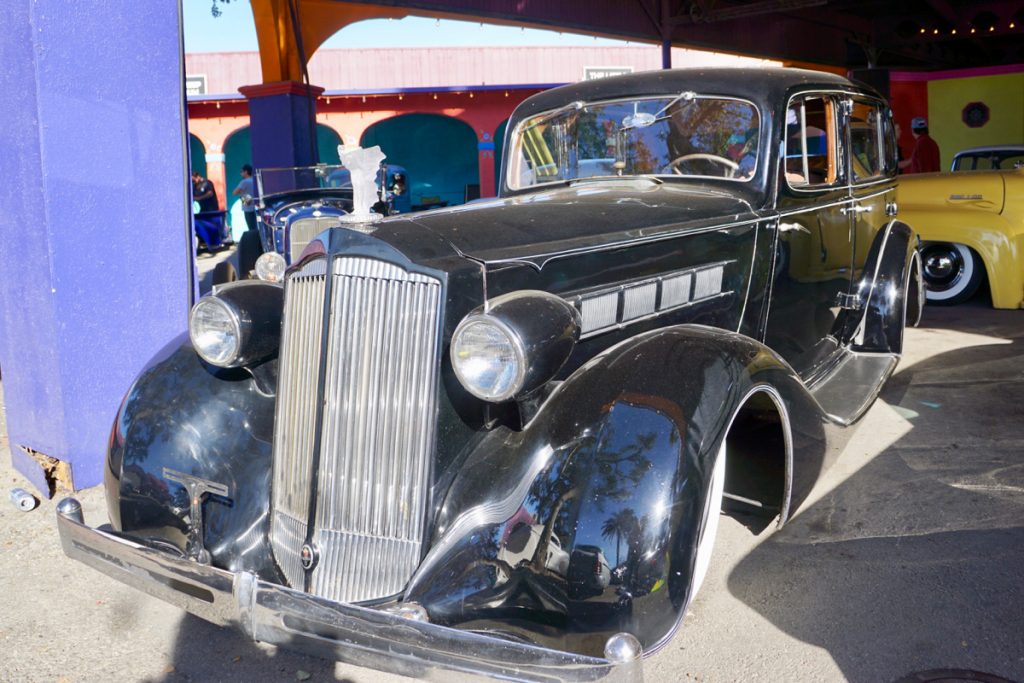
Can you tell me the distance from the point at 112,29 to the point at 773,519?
3.47 meters

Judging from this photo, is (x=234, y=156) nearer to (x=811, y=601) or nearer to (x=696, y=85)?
(x=696, y=85)

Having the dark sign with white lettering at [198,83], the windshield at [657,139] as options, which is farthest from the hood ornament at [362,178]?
the dark sign with white lettering at [198,83]

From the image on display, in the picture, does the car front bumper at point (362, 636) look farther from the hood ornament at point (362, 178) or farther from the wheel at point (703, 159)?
the wheel at point (703, 159)

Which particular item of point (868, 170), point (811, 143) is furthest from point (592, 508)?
point (868, 170)

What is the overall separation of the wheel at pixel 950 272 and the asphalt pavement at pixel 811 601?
12.6ft

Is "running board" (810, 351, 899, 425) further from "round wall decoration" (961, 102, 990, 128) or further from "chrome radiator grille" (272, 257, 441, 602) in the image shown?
"round wall decoration" (961, 102, 990, 128)

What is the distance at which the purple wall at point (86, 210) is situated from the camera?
3.75 metres

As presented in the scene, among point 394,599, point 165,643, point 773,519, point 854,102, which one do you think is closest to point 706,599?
point 773,519

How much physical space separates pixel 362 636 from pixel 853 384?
288 cm

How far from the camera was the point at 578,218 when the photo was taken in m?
2.90

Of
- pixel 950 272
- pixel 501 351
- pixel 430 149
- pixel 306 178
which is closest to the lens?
pixel 501 351

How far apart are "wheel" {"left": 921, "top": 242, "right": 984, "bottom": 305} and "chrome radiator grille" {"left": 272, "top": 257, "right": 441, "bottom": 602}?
681 centimetres

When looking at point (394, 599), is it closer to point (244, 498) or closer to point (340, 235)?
point (244, 498)

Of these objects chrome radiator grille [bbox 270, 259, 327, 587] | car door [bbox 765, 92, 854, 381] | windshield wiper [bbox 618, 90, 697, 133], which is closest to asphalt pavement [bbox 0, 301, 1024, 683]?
chrome radiator grille [bbox 270, 259, 327, 587]
